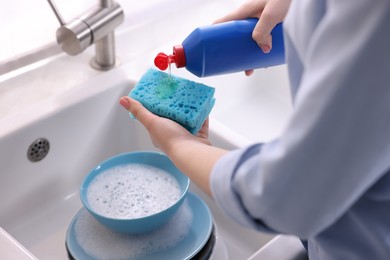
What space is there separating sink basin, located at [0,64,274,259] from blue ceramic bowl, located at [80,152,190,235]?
0.10 m

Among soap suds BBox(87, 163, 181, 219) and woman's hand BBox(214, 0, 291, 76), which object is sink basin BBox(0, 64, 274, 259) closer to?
soap suds BBox(87, 163, 181, 219)

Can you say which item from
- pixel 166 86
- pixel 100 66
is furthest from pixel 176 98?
pixel 100 66

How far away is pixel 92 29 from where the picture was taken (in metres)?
1.00

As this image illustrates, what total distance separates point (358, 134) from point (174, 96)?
14.0 inches

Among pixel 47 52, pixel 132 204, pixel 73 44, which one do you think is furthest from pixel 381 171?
pixel 47 52

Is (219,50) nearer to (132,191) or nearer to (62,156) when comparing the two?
(132,191)

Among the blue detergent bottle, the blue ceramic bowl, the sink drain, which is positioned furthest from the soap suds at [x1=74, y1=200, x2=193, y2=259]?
the blue detergent bottle

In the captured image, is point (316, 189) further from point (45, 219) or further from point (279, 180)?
point (45, 219)

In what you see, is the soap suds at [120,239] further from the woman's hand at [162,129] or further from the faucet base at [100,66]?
the faucet base at [100,66]

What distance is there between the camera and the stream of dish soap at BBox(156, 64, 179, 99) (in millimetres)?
751

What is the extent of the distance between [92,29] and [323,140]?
2.17ft

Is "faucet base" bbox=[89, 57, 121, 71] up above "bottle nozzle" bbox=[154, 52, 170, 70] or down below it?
below

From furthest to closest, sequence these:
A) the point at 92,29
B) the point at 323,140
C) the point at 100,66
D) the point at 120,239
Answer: the point at 100,66 < the point at 92,29 < the point at 120,239 < the point at 323,140

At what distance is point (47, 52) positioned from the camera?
110 cm
